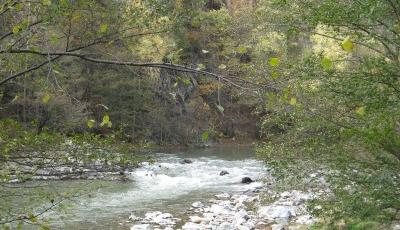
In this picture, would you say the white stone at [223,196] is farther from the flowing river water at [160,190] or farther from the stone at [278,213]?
the stone at [278,213]

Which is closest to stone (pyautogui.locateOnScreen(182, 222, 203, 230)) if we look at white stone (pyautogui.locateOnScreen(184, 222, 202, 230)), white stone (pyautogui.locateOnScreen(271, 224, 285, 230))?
white stone (pyautogui.locateOnScreen(184, 222, 202, 230))

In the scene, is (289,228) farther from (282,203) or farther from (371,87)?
(371,87)

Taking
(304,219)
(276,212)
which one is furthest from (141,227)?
(304,219)

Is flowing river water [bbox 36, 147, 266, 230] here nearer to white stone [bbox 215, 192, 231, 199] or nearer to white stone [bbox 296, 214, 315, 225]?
white stone [bbox 215, 192, 231, 199]

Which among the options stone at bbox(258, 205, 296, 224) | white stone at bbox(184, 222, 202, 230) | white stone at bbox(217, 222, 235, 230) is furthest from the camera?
stone at bbox(258, 205, 296, 224)

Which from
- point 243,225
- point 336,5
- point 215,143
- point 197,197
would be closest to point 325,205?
point 336,5

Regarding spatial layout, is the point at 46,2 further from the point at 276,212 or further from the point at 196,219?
the point at 276,212

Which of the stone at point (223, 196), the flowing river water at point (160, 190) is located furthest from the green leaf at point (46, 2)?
the stone at point (223, 196)

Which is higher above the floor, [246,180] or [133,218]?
[246,180]

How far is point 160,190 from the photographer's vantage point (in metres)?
14.9

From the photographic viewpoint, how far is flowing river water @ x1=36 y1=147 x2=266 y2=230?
10.7 m

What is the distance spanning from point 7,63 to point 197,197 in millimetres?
10708

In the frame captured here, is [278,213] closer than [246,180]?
Yes

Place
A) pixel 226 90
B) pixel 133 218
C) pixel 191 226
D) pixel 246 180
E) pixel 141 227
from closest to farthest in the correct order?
1. pixel 226 90
2. pixel 141 227
3. pixel 191 226
4. pixel 133 218
5. pixel 246 180
